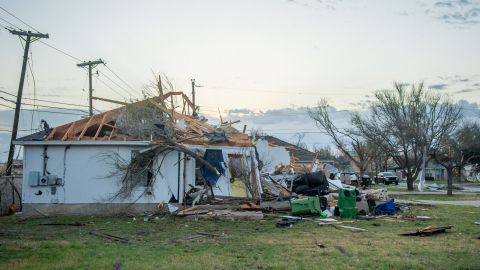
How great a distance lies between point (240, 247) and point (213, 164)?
1001 cm

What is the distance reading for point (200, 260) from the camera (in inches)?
349

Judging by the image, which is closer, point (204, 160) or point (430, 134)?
point (204, 160)

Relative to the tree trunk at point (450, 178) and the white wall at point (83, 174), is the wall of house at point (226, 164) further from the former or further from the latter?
the tree trunk at point (450, 178)

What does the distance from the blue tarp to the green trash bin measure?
4275mm

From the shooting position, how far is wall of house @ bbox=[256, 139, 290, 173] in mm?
31906

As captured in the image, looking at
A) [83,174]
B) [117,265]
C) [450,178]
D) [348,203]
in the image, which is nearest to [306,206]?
[348,203]

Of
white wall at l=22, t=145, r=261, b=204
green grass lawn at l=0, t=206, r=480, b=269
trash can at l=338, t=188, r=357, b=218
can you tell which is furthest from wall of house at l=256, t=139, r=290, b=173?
green grass lawn at l=0, t=206, r=480, b=269

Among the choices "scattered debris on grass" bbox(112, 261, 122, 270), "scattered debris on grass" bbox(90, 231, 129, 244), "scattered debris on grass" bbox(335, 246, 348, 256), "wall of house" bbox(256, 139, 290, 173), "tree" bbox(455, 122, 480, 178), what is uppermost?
"tree" bbox(455, 122, 480, 178)

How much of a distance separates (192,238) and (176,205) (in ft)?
22.9

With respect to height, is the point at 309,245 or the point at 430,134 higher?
the point at 430,134

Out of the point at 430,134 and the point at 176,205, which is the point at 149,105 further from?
the point at 430,134

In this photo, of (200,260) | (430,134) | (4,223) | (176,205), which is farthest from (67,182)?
(430,134)

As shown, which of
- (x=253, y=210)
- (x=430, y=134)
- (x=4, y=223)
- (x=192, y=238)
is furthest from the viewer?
(x=430, y=134)

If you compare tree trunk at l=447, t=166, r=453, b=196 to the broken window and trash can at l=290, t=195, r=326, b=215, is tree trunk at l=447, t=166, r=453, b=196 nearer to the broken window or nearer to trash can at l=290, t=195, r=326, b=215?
trash can at l=290, t=195, r=326, b=215
